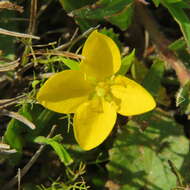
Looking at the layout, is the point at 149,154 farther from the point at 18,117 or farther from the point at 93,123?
the point at 18,117

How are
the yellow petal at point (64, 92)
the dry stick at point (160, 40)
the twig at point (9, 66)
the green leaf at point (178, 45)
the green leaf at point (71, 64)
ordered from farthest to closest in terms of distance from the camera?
the dry stick at point (160, 40), the green leaf at point (178, 45), the twig at point (9, 66), the green leaf at point (71, 64), the yellow petal at point (64, 92)

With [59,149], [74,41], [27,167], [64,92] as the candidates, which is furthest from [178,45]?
[27,167]

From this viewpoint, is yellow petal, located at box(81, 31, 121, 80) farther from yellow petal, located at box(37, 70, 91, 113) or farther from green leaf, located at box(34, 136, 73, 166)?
green leaf, located at box(34, 136, 73, 166)

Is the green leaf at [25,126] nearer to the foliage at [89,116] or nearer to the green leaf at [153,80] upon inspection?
the foliage at [89,116]

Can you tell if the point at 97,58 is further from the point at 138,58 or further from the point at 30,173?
the point at 30,173

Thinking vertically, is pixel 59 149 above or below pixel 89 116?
below

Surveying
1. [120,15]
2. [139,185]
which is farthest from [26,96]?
[139,185]

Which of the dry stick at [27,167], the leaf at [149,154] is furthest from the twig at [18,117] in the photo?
the leaf at [149,154]

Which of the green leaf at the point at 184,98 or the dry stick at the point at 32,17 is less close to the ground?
the dry stick at the point at 32,17
